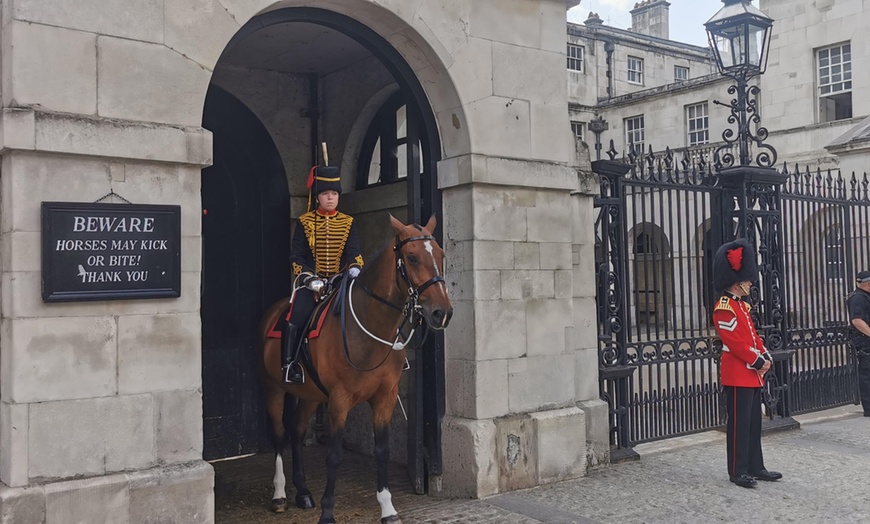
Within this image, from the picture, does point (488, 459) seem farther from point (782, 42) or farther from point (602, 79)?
point (602, 79)

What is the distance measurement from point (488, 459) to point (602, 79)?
32.4 metres

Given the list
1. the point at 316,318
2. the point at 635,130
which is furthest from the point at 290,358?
the point at 635,130

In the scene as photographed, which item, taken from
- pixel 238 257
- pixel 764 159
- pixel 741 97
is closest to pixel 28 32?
pixel 238 257

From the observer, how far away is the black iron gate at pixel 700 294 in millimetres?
8141

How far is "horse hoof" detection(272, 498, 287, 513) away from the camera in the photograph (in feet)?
21.3

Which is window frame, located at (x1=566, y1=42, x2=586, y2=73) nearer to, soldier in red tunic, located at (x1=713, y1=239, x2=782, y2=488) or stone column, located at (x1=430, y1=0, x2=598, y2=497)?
stone column, located at (x1=430, y1=0, x2=598, y2=497)

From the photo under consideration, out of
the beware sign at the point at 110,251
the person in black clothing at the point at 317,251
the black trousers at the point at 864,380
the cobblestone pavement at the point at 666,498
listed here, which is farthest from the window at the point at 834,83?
the beware sign at the point at 110,251

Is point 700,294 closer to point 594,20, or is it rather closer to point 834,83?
point 834,83

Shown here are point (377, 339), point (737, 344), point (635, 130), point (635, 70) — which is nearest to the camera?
point (377, 339)

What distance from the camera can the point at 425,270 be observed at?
18.0ft

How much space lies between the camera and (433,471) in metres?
6.96

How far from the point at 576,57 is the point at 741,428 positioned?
1225 inches

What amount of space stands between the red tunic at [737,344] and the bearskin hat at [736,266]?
0.15 m

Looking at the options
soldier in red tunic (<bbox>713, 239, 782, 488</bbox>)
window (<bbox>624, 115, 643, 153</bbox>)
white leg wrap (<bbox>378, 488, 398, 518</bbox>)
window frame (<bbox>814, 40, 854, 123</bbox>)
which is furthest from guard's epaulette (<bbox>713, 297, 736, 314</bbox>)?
window (<bbox>624, 115, 643, 153</bbox>)
